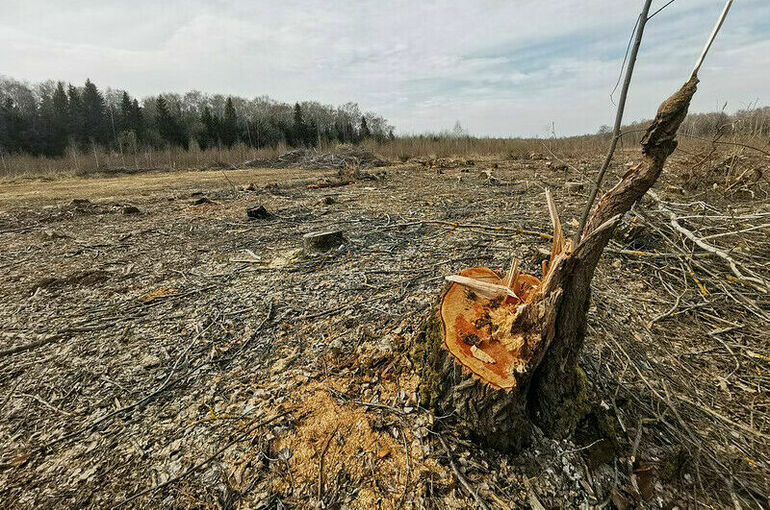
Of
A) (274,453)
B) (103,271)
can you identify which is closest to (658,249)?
(274,453)

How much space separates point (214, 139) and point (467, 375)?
124 feet

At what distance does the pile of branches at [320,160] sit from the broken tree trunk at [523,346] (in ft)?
53.4

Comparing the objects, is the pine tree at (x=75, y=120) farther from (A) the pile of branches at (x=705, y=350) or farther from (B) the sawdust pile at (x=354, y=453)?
(A) the pile of branches at (x=705, y=350)

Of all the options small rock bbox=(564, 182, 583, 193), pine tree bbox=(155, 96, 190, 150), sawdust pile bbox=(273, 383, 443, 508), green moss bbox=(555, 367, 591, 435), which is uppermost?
pine tree bbox=(155, 96, 190, 150)

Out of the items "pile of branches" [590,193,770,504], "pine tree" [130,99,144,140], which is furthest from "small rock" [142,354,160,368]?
"pine tree" [130,99,144,140]

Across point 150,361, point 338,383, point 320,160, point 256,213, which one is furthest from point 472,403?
point 320,160

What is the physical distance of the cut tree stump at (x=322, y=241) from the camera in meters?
4.23

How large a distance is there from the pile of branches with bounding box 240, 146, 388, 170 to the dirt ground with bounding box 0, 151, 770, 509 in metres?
14.5

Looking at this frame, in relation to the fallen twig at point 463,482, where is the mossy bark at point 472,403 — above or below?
above

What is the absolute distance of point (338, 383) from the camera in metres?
2.04

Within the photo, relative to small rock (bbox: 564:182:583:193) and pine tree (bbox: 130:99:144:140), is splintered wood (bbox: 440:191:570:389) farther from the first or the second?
pine tree (bbox: 130:99:144:140)

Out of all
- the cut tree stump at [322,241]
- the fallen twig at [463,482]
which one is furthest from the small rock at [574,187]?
the fallen twig at [463,482]

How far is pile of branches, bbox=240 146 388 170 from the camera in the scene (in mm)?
18484

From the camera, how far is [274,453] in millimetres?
1651
